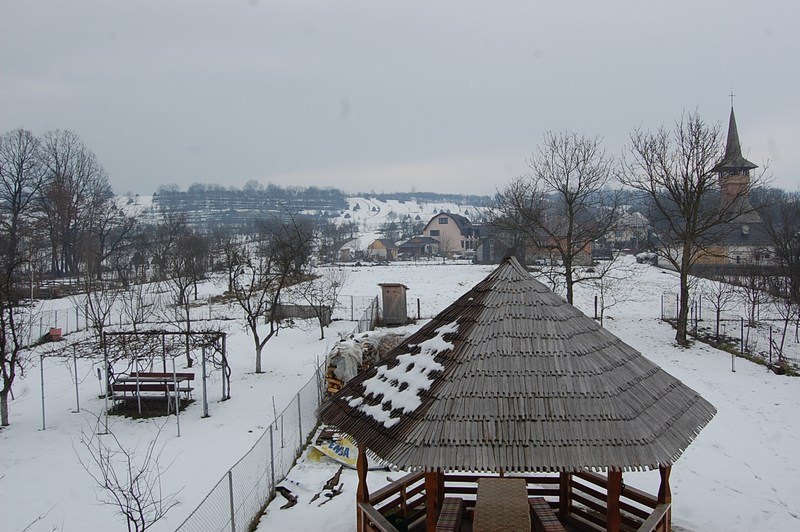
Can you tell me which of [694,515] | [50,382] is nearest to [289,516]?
[694,515]

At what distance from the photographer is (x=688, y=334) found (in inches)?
998

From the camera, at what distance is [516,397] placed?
6.52 m

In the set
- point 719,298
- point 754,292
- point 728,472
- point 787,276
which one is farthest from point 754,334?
point 728,472

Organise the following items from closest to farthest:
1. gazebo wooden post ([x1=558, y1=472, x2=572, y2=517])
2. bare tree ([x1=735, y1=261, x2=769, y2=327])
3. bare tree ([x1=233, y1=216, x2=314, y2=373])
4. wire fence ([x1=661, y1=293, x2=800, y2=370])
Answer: gazebo wooden post ([x1=558, y1=472, x2=572, y2=517]) < bare tree ([x1=233, y1=216, x2=314, y2=373]) < wire fence ([x1=661, y1=293, x2=800, y2=370]) < bare tree ([x1=735, y1=261, x2=769, y2=327])

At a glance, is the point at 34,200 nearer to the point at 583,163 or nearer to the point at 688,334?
the point at 583,163

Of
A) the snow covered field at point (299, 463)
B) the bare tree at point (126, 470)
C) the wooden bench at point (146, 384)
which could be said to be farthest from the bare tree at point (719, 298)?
the bare tree at point (126, 470)

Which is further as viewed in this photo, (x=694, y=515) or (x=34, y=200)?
(x=34, y=200)

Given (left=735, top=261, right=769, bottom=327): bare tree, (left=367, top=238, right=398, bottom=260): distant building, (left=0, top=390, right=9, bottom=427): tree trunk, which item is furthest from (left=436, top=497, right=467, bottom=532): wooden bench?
(left=367, top=238, right=398, bottom=260): distant building

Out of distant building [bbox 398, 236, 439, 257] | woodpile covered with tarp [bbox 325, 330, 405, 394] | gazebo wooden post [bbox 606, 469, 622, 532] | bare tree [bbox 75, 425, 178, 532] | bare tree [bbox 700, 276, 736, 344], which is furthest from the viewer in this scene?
distant building [bbox 398, 236, 439, 257]

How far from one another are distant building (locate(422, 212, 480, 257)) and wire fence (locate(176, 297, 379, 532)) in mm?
75493

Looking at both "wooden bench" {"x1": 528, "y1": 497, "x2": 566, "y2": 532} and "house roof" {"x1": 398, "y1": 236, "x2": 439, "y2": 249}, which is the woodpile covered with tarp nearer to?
"wooden bench" {"x1": 528, "y1": 497, "x2": 566, "y2": 532}

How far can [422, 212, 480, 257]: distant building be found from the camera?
89.9m

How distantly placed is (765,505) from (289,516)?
27.6ft

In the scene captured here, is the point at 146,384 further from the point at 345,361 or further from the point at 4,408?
the point at 345,361
